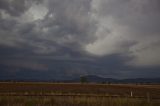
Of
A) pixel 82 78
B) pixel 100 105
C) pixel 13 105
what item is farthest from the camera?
pixel 82 78

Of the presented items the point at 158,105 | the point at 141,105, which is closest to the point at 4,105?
the point at 141,105

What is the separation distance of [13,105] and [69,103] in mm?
5623

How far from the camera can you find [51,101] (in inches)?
1064

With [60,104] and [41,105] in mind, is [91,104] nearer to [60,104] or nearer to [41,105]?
[60,104]

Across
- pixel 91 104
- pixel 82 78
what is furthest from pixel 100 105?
pixel 82 78

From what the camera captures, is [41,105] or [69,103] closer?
[41,105]

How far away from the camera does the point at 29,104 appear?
24.0m

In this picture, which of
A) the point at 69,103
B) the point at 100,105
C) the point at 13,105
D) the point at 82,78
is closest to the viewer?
the point at 13,105

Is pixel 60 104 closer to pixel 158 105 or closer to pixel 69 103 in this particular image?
pixel 69 103

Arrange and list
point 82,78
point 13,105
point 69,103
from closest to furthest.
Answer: point 13,105 → point 69,103 → point 82,78

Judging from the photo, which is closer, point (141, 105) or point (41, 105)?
point (41, 105)

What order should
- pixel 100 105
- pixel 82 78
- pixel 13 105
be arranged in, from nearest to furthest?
pixel 13 105, pixel 100 105, pixel 82 78

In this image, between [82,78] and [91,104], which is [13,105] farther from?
[82,78]

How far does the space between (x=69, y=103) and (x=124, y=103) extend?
5.02 m
